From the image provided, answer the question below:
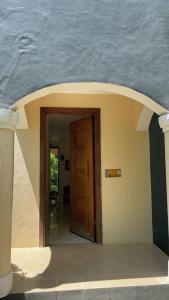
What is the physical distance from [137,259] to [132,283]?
96cm

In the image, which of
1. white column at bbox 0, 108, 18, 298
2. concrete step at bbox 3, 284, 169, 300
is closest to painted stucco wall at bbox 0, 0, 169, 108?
white column at bbox 0, 108, 18, 298

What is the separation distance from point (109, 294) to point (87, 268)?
68 centimetres

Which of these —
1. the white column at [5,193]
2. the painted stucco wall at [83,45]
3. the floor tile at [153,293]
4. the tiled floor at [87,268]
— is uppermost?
the painted stucco wall at [83,45]

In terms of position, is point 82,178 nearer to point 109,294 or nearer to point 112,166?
point 112,166

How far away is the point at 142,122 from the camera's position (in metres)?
4.82

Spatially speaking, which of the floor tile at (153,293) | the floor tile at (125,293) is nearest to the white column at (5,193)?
the floor tile at (125,293)

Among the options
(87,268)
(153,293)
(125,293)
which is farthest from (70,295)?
(153,293)

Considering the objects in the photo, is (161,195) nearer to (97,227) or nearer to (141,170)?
(141,170)

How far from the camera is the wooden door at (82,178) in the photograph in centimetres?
495

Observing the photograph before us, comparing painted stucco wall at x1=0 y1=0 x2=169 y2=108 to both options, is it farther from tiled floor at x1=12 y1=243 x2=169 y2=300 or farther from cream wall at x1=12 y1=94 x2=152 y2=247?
tiled floor at x1=12 y1=243 x2=169 y2=300

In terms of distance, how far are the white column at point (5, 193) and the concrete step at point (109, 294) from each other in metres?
0.20

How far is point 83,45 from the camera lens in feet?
10.1

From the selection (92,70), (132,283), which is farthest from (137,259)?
(92,70)

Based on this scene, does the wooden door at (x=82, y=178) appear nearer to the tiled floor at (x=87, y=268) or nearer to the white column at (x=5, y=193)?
the tiled floor at (x=87, y=268)
